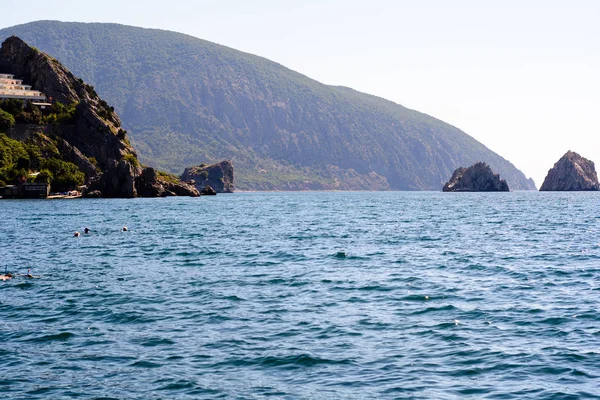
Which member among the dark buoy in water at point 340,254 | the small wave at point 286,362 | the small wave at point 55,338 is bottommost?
the small wave at point 55,338

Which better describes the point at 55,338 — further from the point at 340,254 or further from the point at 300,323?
the point at 340,254

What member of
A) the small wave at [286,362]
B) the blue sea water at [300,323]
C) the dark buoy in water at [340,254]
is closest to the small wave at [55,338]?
the blue sea water at [300,323]

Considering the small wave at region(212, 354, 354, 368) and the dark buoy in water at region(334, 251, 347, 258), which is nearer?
the small wave at region(212, 354, 354, 368)

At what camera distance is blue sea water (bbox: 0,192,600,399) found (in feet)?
66.8

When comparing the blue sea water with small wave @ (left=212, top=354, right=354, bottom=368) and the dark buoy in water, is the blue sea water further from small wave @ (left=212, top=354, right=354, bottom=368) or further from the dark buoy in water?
the dark buoy in water

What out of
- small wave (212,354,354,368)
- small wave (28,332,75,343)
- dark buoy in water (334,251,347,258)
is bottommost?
small wave (28,332,75,343)

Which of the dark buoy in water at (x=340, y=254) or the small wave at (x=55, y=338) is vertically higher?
the dark buoy in water at (x=340, y=254)

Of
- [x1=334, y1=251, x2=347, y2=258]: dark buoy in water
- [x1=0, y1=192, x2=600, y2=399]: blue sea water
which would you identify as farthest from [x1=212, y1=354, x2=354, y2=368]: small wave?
[x1=334, y1=251, x2=347, y2=258]: dark buoy in water

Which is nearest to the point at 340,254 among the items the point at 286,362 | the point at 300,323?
the point at 300,323

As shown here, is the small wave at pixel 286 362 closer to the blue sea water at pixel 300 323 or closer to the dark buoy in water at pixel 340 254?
the blue sea water at pixel 300 323

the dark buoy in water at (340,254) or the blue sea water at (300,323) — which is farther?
the dark buoy in water at (340,254)

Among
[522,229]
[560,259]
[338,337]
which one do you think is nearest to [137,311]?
[338,337]

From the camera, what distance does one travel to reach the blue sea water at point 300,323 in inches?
802

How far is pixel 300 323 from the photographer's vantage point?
28.3 metres
